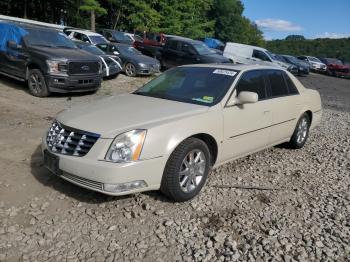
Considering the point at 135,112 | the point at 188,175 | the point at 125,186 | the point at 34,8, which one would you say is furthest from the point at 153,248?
the point at 34,8

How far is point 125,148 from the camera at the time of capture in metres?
3.56

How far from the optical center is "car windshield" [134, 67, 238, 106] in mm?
4562

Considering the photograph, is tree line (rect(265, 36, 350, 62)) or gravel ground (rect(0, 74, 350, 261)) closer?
gravel ground (rect(0, 74, 350, 261))

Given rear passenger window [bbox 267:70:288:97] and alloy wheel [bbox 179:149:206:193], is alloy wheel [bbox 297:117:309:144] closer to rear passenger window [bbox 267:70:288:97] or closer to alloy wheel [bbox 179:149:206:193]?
rear passenger window [bbox 267:70:288:97]

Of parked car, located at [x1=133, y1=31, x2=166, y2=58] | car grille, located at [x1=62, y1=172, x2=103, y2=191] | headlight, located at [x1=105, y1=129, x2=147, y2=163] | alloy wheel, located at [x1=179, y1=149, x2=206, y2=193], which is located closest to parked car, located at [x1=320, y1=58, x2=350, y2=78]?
parked car, located at [x1=133, y1=31, x2=166, y2=58]

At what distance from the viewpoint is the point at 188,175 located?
4.08m

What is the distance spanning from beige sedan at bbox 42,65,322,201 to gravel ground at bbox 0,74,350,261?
325mm

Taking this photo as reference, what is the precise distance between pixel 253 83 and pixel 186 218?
2248 mm

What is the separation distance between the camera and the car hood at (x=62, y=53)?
932cm

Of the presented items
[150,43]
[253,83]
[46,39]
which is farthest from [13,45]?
[150,43]

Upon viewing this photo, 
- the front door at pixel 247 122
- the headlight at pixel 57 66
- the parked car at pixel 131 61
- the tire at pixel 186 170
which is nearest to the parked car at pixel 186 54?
the parked car at pixel 131 61

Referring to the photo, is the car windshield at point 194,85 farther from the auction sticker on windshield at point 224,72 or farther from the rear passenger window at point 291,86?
the rear passenger window at point 291,86

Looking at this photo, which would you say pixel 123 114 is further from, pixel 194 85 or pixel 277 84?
pixel 277 84

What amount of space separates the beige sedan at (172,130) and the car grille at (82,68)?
4.82 m
